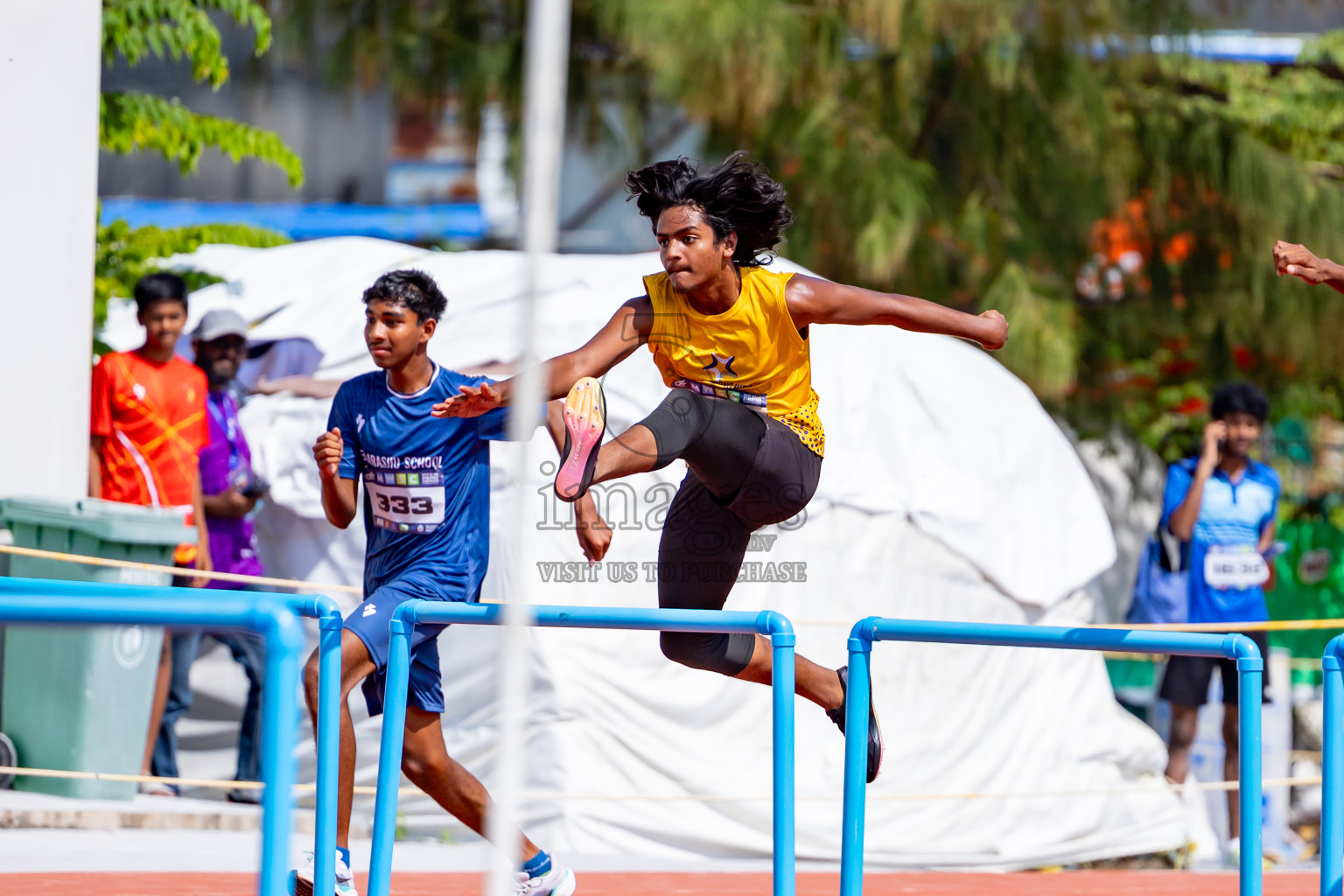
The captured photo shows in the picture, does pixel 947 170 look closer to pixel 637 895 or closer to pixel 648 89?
pixel 648 89

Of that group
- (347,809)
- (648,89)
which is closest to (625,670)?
(347,809)

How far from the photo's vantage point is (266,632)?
9.41 feet

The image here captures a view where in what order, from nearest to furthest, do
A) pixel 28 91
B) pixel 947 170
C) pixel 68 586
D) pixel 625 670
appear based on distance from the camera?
pixel 68 586 → pixel 28 91 → pixel 625 670 → pixel 947 170

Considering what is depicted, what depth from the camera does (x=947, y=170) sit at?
10195 millimetres

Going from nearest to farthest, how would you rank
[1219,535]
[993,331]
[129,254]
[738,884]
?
[993,331] → [738,884] → [1219,535] → [129,254]

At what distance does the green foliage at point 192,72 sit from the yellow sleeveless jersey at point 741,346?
4.27m

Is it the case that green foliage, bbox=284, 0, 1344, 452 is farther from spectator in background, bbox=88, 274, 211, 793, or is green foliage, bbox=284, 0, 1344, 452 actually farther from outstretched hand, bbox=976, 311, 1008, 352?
outstretched hand, bbox=976, 311, 1008, 352

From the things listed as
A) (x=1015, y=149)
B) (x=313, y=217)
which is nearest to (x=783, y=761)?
(x=1015, y=149)

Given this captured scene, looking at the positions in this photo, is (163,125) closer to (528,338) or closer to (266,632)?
(266,632)

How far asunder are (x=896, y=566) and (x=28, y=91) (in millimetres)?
4510

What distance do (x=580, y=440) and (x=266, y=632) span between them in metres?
1.14

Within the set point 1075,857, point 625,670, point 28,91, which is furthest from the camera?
point 1075,857

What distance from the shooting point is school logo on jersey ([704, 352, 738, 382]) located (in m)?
4.30

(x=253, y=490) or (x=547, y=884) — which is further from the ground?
(x=253, y=490)
